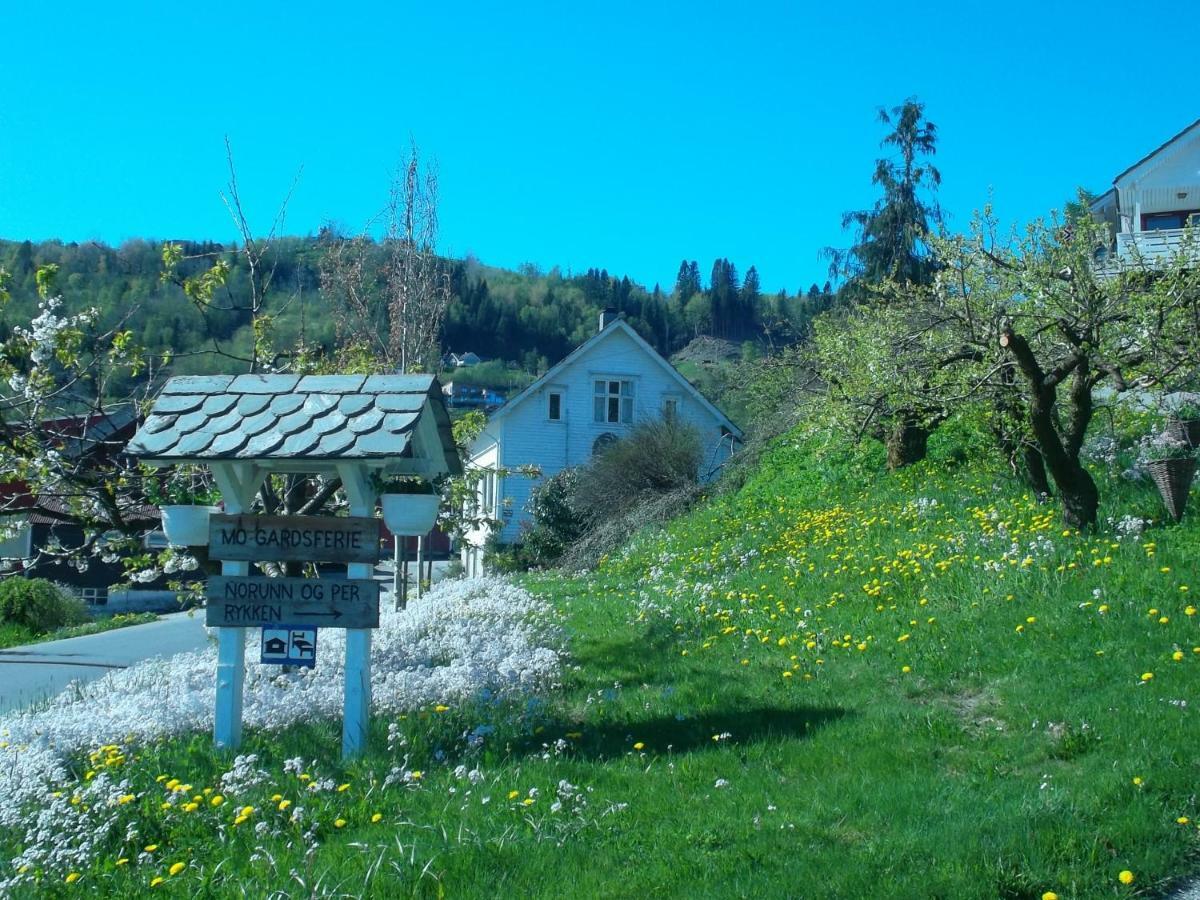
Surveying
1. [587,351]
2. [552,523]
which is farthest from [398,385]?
[587,351]

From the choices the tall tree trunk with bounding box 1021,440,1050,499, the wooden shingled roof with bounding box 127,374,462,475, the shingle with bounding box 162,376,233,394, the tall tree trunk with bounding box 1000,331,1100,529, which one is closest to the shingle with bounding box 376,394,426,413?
the wooden shingled roof with bounding box 127,374,462,475

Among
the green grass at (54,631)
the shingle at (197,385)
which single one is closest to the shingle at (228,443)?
the shingle at (197,385)

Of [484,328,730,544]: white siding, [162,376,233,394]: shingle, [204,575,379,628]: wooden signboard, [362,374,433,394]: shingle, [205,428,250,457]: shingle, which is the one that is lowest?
[204,575,379,628]: wooden signboard

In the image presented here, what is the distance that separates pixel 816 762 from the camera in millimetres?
6035

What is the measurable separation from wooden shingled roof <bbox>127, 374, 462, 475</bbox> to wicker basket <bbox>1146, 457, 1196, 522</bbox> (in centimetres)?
646

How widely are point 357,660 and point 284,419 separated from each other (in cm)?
161

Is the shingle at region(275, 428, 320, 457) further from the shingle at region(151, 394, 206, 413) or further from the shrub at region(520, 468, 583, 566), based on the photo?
the shrub at region(520, 468, 583, 566)

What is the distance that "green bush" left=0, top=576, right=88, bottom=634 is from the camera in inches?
931

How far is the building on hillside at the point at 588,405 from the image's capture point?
38219mm

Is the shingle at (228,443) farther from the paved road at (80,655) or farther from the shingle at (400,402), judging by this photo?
the paved road at (80,655)

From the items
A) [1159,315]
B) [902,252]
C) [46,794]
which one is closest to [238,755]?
[46,794]

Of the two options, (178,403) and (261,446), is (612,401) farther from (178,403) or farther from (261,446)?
(261,446)

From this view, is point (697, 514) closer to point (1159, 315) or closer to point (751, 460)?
point (751, 460)

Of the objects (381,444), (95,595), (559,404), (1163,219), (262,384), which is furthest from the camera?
(559,404)
